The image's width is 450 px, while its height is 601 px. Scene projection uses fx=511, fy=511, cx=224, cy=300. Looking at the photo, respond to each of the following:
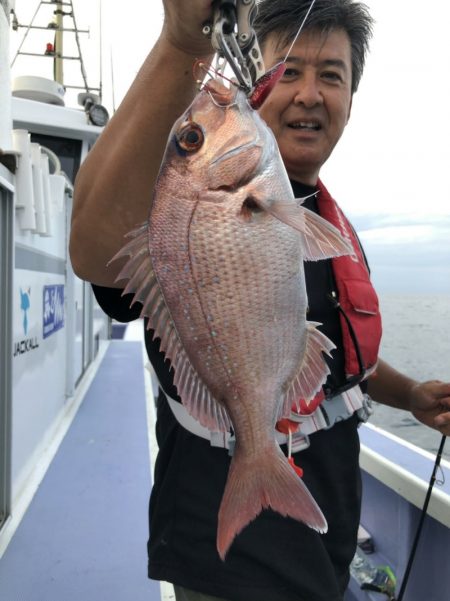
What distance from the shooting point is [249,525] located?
4.33ft

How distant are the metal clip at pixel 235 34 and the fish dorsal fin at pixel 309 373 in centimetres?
54

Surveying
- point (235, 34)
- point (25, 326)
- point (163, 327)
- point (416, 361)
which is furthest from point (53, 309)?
point (416, 361)

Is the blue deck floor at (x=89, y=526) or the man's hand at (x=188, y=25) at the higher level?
the man's hand at (x=188, y=25)

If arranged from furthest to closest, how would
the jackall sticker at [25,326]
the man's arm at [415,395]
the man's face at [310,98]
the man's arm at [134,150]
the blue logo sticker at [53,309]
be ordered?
1. the blue logo sticker at [53,309]
2. the jackall sticker at [25,326]
3. the man's arm at [415,395]
4. the man's face at [310,98]
5. the man's arm at [134,150]

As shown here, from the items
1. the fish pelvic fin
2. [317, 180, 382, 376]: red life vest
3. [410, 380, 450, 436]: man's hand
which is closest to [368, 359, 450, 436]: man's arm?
[410, 380, 450, 436]: man's hand

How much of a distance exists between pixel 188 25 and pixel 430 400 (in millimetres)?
1576

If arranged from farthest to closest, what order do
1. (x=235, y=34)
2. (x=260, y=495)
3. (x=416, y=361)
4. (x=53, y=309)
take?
(x=416, y=361)
(x=53, y=309)
(x=260, y=495)
(x=235, y=34)

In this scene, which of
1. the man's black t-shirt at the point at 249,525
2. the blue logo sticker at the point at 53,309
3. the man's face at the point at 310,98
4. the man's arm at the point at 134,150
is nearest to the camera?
the man's arm at the point at 134,150

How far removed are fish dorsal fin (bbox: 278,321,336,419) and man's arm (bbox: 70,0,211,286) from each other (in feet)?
1.51

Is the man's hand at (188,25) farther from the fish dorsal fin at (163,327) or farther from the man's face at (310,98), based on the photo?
the man's face at (310,98)

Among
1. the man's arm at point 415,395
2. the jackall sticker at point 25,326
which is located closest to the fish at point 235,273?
the man's arm at point 415,395

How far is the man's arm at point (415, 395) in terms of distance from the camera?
191 cm

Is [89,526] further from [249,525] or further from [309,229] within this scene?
[309,229]

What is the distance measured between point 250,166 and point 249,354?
15.0 inches
